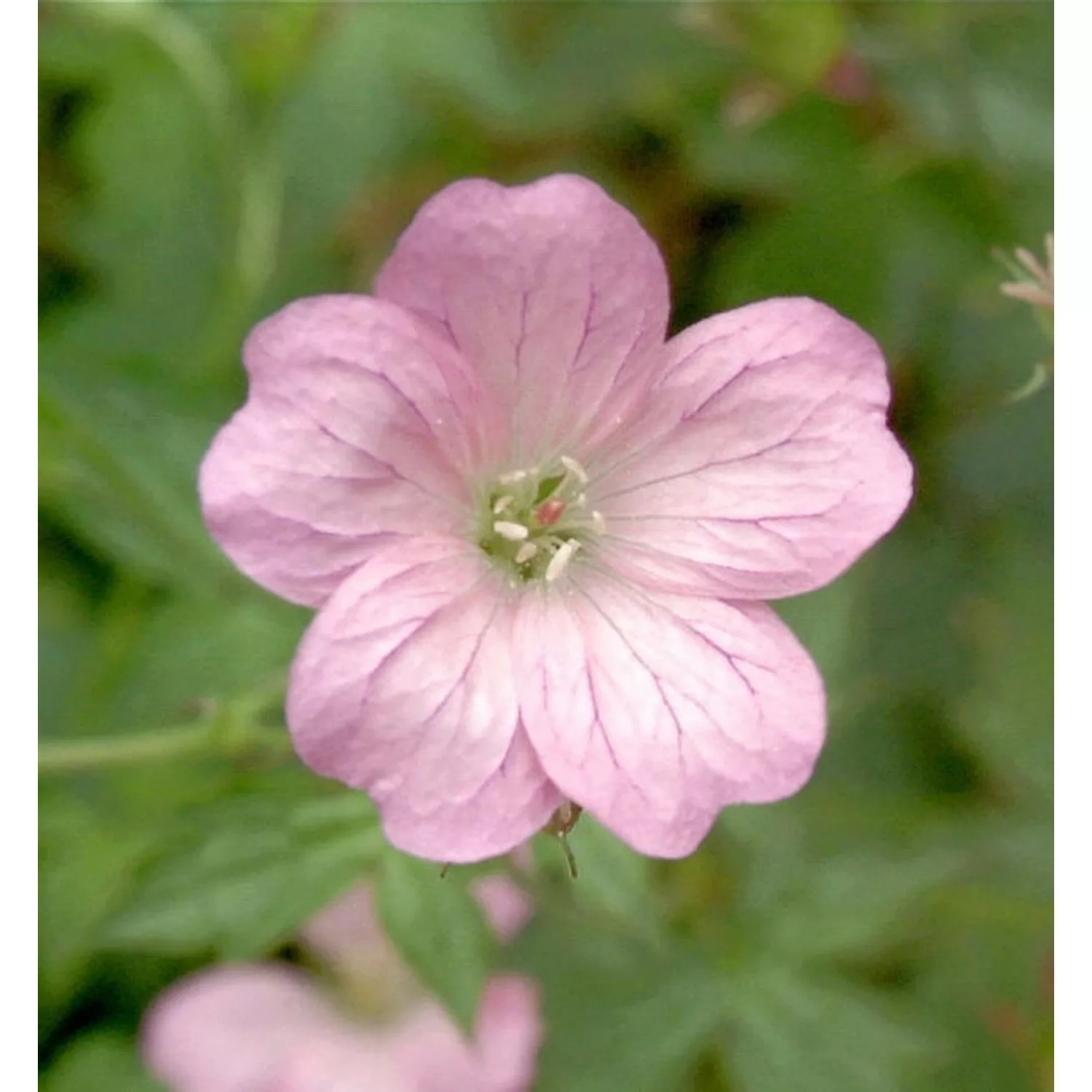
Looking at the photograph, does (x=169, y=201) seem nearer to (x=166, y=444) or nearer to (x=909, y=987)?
(x=166, y=444)

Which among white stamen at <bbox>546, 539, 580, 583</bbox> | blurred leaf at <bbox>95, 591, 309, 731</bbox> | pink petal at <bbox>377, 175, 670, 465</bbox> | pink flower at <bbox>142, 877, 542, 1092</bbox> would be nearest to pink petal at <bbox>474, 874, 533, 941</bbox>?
pink flower at <bbox>142, 877, 542, 1092</bbox>

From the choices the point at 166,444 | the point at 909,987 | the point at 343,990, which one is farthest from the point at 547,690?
the point at 909,987

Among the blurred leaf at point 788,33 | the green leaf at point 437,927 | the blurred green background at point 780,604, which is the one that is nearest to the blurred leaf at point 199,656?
the blurred green background at point 780,604

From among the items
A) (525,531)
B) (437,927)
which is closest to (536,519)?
(525,531)

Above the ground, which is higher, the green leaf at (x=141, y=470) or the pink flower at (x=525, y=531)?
the pink flower at (x=525, y=531)

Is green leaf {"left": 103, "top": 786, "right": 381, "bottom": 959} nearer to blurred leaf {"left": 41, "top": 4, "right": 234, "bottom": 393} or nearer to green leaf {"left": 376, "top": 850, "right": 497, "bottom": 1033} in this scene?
green leaf {"left": 376, "top": 850, "right": 497, "bottom": 1033}

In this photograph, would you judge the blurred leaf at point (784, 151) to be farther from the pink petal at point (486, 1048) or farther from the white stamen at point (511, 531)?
the pink petal at point (486, 1048)
